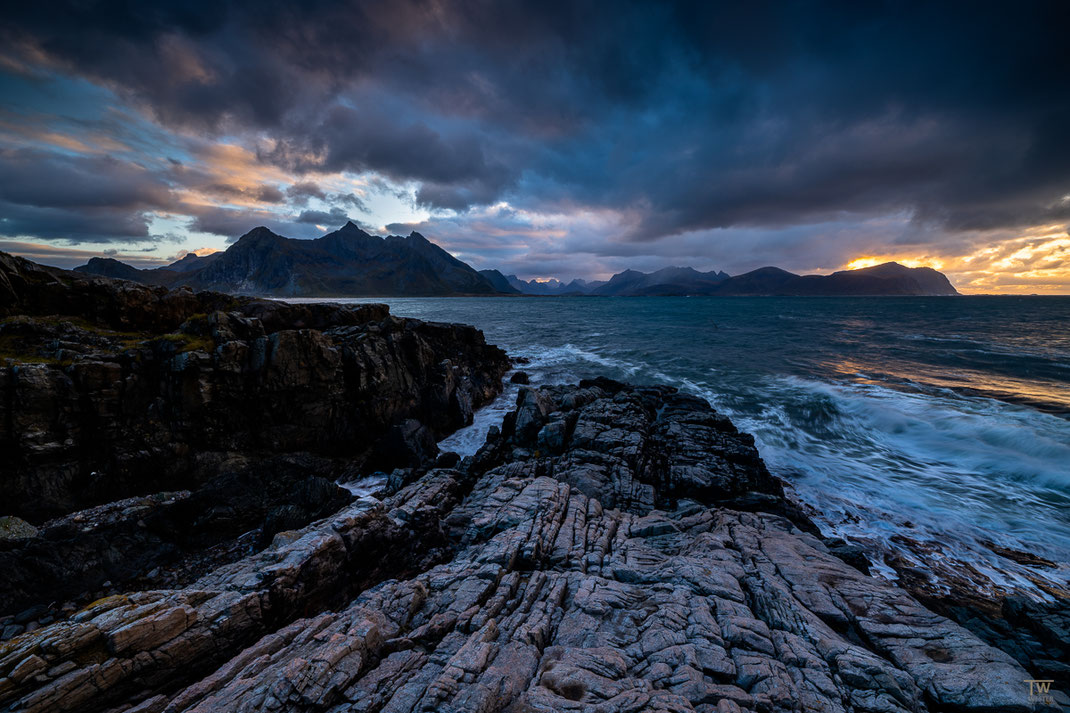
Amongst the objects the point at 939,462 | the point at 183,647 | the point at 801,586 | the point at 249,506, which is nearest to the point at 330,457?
the point at 249,506

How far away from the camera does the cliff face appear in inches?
591

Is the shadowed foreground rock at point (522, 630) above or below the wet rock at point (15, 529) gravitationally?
above

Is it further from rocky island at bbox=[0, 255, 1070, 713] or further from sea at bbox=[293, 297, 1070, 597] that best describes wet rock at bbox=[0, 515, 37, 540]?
sea at bbox=[293, 297, 1070, 597]

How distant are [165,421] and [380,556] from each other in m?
16.3

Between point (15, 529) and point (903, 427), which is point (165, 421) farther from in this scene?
point (903, 427)

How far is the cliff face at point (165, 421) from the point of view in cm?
1502

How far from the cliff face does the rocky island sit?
11cm

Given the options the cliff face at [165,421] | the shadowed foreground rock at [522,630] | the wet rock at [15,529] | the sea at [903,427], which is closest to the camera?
the shadowed foreground rock at [522,630]

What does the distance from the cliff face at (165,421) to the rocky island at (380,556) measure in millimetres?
113

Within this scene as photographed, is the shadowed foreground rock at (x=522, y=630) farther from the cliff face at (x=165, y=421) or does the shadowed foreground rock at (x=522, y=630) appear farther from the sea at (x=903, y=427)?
the sea at (x=903, y=427)

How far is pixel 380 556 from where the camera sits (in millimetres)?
12703

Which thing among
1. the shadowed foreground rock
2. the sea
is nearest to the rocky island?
the shadowed foreground rock

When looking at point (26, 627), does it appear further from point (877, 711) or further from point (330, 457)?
point (877, 711)

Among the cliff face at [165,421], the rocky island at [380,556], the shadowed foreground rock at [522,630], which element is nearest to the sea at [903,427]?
the rocky island at [380,556]
